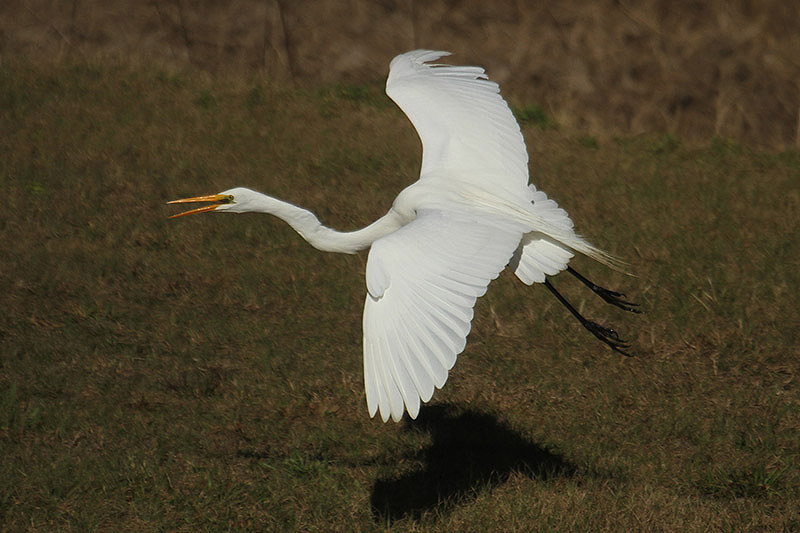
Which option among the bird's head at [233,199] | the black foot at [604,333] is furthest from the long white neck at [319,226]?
the black foot at [604,333]

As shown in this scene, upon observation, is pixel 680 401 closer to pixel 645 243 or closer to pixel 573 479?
pixel 573 479

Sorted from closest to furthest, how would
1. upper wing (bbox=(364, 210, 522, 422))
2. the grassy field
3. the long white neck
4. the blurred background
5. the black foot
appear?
upper wing (bbox=(364, 210, 522, 422)) < the grassy field < the long white neck < the black foot < the blurred background

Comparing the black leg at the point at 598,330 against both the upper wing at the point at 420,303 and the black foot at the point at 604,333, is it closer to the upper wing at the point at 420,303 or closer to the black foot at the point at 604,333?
the black foot at the point at 604,333

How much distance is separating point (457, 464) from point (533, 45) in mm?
5305

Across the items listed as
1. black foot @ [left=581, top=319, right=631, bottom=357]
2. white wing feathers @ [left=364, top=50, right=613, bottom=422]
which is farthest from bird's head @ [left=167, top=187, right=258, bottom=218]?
black foot @ [left=581, top=319, right=631, bottom=357]

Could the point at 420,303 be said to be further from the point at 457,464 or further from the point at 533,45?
the point at 533,45

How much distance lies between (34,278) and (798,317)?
4.24 m

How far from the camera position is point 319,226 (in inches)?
173

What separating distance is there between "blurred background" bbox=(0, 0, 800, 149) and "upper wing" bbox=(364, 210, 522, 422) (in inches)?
198

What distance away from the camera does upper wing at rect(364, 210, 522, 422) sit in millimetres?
2990

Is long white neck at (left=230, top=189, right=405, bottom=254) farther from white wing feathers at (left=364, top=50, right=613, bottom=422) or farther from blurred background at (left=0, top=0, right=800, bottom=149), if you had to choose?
blurred background at (left=0, top=0, right=800, bottom=149)

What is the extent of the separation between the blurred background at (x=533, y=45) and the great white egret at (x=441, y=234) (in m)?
3.49

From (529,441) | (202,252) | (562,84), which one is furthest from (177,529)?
(562,84)

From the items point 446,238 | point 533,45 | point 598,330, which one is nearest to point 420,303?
point 446,238
